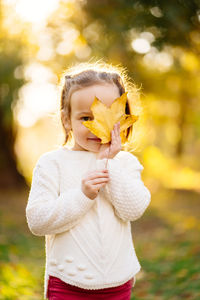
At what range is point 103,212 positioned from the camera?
5.85 ft

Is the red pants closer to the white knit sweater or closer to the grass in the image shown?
the white knit sweater

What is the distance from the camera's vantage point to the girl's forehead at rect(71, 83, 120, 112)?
1795 millimetres

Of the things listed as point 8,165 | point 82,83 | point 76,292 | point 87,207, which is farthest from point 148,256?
point 8,165

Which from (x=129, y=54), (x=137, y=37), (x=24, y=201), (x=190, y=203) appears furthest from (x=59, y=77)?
(x=190, y=203)

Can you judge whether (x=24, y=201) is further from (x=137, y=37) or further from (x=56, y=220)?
(x=56, y=220)

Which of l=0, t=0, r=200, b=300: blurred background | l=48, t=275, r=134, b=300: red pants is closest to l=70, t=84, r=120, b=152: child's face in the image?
l=0, t=0, r=200, b=300: blurred background

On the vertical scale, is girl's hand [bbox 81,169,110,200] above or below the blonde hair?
below

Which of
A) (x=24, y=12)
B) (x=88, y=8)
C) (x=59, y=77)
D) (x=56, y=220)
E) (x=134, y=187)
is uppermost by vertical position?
(x=24, y=12)

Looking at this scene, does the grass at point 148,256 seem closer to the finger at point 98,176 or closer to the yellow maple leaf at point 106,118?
the finger at point 98,176

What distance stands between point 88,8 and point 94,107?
111 inches

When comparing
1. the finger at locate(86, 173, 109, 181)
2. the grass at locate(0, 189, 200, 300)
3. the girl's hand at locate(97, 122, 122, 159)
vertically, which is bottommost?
the grass at locate(0, 189, 200, 300)

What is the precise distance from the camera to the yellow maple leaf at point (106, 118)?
1693mm

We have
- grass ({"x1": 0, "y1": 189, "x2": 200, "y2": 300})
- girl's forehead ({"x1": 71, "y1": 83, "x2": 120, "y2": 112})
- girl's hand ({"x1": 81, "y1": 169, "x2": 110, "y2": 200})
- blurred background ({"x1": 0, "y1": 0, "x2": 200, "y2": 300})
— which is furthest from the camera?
grass ({"x1": 0, "y1": 189, "x2": 200, "y2": 300})

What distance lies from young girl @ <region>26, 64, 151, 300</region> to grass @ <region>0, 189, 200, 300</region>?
1680 mm
